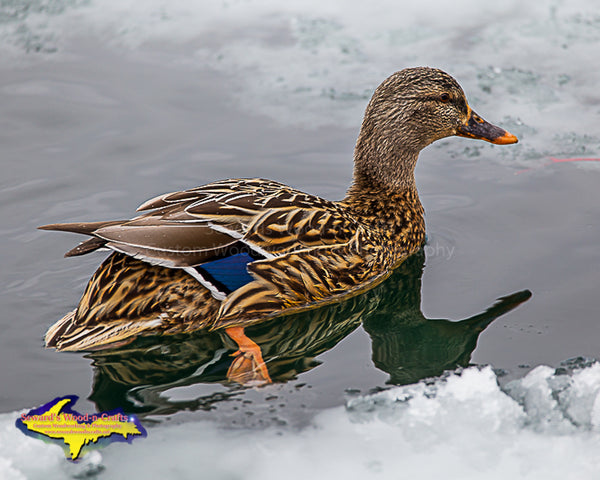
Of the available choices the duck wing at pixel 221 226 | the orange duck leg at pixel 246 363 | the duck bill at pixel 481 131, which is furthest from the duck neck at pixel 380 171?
the orange duck leg at pixel 246 363

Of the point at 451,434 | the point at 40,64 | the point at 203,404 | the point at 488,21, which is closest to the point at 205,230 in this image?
the point at 203,404

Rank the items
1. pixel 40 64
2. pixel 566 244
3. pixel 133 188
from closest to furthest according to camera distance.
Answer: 1. pixel 566 244
2. pixel 133 188
3. pixel 40 64

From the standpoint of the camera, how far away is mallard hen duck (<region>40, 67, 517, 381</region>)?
447cm

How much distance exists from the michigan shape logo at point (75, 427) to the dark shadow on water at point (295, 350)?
12 centimetres

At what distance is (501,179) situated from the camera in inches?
253

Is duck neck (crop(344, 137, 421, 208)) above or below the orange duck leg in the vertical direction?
above

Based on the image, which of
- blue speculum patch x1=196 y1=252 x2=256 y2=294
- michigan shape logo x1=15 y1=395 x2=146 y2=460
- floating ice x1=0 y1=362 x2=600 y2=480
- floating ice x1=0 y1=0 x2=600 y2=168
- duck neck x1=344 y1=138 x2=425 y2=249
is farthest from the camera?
floating ice x1=0 y1=0 x2=600 y2=168

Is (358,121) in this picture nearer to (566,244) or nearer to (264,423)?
(566,244)

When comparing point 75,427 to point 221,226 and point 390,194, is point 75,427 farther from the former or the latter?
point 390,194

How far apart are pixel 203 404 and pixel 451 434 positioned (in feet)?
4.15

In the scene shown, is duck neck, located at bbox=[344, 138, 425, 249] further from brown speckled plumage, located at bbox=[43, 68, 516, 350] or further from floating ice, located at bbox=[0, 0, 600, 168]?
floating ice, located at bbox=[0, 0, 600, 168]

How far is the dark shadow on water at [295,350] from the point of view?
423cm

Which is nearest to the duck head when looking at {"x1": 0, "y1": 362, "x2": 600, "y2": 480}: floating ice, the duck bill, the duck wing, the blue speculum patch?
the duck bill

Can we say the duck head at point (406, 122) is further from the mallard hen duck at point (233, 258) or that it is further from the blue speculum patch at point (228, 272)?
the blue speculum patch at point (228, 272)
